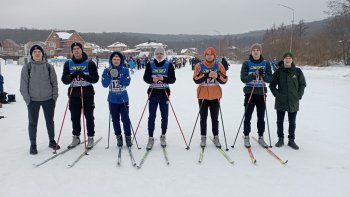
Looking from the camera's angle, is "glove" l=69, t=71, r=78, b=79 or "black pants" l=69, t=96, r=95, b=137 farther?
"black pants" l=69, t=96, r=95, b=137

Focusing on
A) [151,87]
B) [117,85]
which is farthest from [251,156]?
[117,85]

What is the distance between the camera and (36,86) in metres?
5.02

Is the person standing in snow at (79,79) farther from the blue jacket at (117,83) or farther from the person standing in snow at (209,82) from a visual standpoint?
the person standing in snow at (209,82)

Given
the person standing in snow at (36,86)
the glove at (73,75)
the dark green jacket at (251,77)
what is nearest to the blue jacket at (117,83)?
the glove at (73,75)

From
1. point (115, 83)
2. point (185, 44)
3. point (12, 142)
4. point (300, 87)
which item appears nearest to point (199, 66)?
point (115, 83)

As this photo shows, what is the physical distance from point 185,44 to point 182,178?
17112cm

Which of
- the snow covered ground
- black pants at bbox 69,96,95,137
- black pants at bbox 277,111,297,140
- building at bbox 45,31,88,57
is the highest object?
building at bbox 45,31,88,57

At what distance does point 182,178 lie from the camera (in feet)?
13.8

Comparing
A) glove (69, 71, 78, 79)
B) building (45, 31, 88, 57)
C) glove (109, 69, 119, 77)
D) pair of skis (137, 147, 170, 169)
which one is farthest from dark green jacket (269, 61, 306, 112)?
building (45, 31, 88, 57)

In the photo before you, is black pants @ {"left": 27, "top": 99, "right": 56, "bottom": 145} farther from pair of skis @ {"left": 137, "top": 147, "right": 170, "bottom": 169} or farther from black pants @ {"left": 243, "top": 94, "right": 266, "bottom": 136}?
black pants @ {"left": 243, "top": 94, "right": 266, "bottom": 136}

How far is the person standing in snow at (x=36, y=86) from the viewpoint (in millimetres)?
4980

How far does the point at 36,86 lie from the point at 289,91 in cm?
445

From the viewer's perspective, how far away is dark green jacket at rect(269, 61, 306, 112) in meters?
5.40

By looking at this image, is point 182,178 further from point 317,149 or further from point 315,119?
point 315,119
